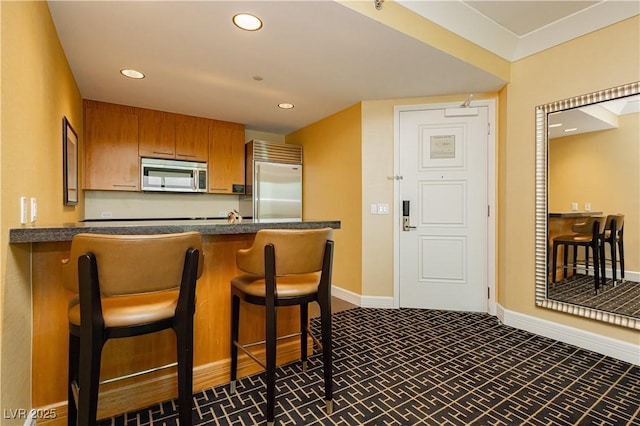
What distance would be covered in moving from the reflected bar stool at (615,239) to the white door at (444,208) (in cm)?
101

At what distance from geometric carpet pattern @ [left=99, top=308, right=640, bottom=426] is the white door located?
2.44 ft

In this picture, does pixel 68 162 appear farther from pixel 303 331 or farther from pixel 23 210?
pixel 303 331

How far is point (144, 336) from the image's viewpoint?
171 centimetres

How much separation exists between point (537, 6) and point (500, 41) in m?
0.39

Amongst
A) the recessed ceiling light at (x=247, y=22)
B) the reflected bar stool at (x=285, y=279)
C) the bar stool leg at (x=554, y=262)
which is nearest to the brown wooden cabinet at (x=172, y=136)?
the recessed ceiling light at (x=247, y=22)

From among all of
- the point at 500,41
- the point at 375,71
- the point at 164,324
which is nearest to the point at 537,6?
the point at 500,41

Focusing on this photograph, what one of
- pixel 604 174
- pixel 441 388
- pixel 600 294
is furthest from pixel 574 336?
pixel 441 388

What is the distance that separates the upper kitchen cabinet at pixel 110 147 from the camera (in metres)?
3.60

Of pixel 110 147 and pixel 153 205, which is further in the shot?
pixel 153 205

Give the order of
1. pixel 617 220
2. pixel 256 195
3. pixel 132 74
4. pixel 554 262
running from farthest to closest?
pixel 256 195 < pixel 132 74 < pixel 554 262 < pixel 617 220

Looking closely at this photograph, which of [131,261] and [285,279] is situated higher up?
[131,261]

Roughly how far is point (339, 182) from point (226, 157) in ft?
5.67

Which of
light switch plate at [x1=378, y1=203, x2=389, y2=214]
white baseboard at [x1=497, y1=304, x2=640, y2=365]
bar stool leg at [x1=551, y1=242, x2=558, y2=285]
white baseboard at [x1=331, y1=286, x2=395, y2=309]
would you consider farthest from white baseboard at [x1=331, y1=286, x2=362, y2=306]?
bar stool leg at [x1=551, y1=242, x2=558, y2=285]

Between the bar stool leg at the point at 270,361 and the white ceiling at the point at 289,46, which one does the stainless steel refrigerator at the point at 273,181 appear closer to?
the white ceiling at the point at 289,46
